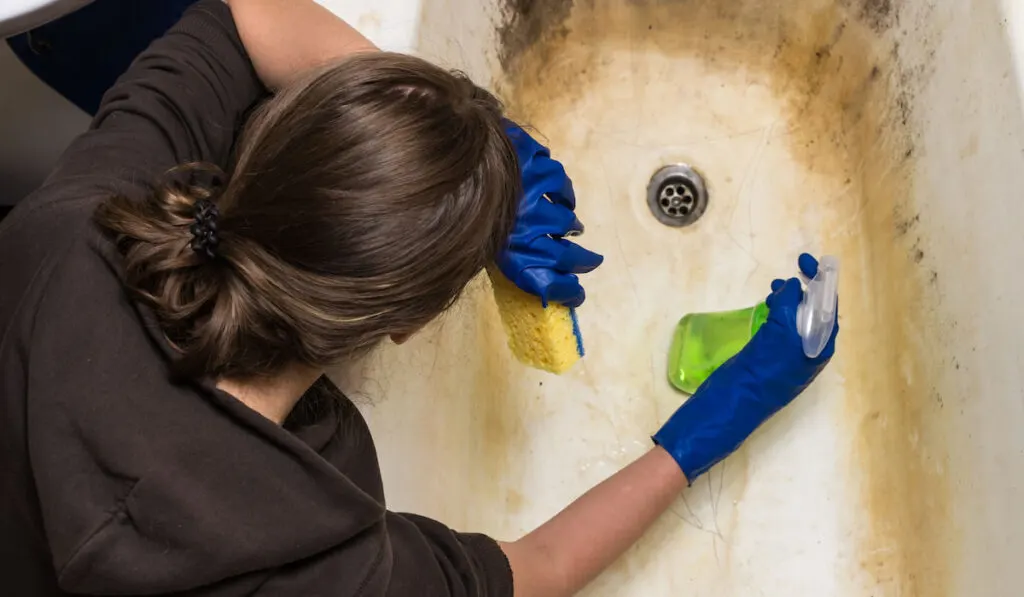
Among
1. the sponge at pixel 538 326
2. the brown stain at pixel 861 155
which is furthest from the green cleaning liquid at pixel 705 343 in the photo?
the sponge at pixel 538 326

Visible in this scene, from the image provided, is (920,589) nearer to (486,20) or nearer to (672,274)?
(672,274)

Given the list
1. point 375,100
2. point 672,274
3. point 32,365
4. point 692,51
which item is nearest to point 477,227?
point 375,100

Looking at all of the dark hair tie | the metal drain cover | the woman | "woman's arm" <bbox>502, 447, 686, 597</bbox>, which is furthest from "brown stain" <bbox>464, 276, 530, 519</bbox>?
the dark hair tie

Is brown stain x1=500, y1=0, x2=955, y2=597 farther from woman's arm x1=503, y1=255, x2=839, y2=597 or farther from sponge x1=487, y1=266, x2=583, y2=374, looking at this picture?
sponge x1=487, y1=266, x2=583, y2=374

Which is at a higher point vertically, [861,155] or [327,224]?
[861,155]

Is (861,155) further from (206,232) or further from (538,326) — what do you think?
(206,232)

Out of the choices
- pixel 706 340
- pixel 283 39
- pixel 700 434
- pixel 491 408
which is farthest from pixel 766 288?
pixel 283 39

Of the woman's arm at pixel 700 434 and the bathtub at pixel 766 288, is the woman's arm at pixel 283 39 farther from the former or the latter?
the woman's arm at pixel 700 434

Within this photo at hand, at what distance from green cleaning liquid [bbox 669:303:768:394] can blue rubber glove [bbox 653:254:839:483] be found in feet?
0.23

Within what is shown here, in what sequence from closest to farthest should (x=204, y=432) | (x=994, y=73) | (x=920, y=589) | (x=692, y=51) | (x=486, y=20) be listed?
(x=204, y=432) → (x=994, y=73) → (x=920, y=589) → (x=486, y=20) → (x=692, y=51)

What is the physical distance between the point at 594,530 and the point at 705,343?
0.29m

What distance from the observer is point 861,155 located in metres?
1.00

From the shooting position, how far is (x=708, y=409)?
0.87 meters

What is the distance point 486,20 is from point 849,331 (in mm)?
570
